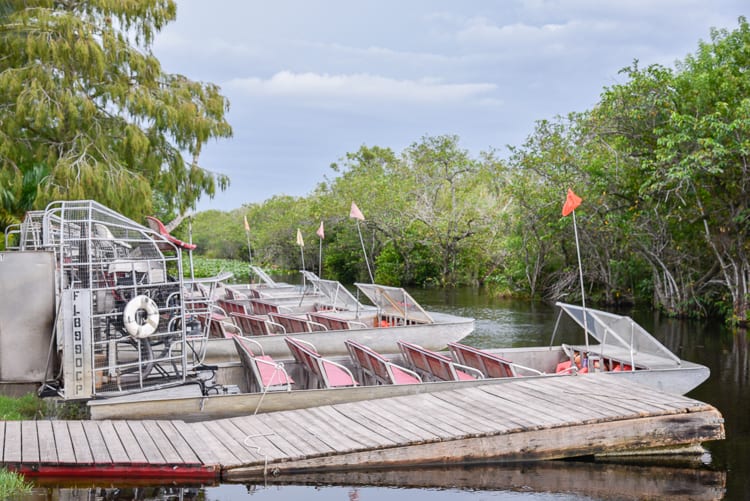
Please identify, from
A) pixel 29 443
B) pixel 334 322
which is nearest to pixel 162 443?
pixel 29 443

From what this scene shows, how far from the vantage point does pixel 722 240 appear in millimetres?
23422

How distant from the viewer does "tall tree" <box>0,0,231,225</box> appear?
76.5 feet

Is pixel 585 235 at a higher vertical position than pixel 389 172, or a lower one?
lower

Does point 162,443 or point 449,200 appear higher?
point 449,200

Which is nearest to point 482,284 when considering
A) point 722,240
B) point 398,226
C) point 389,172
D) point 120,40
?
point 398,226

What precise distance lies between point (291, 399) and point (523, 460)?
3.06m

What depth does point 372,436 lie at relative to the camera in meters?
8.53

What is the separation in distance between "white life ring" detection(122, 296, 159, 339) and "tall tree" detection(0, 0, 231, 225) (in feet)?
49.6

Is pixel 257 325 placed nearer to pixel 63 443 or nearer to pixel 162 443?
pixel 162 443

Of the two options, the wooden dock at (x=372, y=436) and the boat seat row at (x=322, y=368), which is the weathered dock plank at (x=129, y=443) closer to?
the wooden dock at (x=372, y=436)

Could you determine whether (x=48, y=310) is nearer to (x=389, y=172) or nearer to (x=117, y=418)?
(x=117, y=418)

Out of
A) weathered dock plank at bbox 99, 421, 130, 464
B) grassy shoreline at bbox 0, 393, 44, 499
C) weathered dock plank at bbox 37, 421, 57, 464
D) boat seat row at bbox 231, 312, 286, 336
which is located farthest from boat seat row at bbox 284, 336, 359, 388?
boat seat row at bbox 231, 312, 286, 336

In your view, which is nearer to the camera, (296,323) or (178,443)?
(178,443)

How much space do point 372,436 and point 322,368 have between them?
70.8 inches
